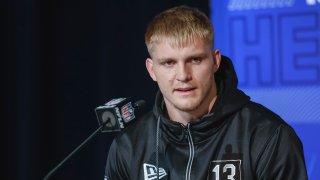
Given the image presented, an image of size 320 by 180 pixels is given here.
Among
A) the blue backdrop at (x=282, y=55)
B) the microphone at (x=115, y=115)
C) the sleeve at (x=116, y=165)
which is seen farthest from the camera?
the blue backdrop at (x=282, y=55)

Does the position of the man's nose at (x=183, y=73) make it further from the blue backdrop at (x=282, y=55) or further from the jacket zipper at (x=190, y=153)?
the blue backdrop at (x=282, y=55)

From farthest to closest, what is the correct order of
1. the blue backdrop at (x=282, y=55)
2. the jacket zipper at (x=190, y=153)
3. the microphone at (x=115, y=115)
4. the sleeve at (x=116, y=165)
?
the blue backdrop at (x=282, y=55), the sleeve at (x=116, y=165), the jacket zipper at (x=190, y=153), the microphone at (x=115, y=115)

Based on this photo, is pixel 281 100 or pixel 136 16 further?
pixel 136 16

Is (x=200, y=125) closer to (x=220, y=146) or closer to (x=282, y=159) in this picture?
(x=220, y=146)

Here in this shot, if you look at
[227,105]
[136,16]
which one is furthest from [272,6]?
[227,105]

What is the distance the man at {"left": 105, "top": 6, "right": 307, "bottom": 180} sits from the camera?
176cm

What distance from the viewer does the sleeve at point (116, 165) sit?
2008 millimetres

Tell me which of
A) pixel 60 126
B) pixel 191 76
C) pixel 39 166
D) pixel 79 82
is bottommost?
pixel 39 166

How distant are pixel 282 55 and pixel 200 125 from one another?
968 mm

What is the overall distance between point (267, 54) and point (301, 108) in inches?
11.9

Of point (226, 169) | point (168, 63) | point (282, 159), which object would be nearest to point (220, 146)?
point (226, 169)

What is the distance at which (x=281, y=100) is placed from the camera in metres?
2.65

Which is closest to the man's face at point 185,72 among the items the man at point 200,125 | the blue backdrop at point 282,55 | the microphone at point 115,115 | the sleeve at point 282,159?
the man at point 200,125

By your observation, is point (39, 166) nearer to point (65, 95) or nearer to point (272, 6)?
point (65, 95)
